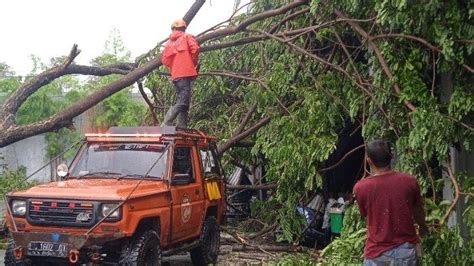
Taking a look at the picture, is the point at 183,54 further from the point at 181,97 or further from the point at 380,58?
the point at 380,58

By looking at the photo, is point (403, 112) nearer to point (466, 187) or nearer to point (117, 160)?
point (466, 187)

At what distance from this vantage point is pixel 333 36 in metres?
9.96

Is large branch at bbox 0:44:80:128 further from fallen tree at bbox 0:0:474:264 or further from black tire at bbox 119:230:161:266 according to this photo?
black tire at bbox 119:230:161:266

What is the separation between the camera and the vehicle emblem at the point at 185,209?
865 centimetres

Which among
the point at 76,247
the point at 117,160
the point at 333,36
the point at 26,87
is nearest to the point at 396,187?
the point at 76,247

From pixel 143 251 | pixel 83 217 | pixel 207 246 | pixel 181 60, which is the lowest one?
pixel 207 246

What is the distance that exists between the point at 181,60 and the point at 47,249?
3755mm

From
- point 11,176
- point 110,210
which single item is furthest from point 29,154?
point 110,210

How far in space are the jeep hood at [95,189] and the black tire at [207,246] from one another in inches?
63.0

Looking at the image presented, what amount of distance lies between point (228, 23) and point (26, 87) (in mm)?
3556

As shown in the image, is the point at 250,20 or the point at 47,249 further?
the point at 250,20

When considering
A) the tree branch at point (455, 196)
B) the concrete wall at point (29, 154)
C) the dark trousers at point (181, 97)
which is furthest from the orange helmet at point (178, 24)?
the concrete wall at point (29, 154)

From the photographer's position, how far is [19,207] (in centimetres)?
767

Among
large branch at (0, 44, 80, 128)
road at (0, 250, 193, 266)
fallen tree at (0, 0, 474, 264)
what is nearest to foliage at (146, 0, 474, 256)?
fallen tree at (0, 0, 474, 264)
